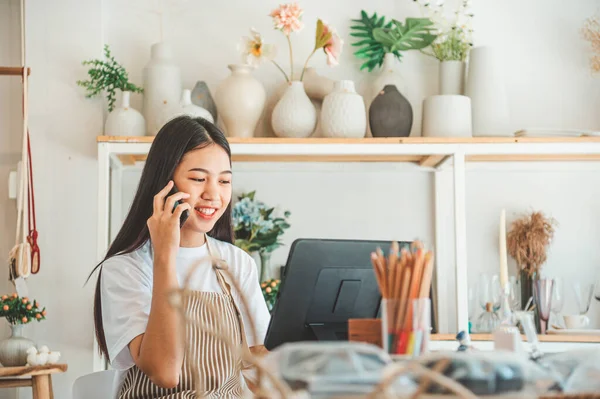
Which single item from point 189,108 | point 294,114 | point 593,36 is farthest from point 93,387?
point 593,36

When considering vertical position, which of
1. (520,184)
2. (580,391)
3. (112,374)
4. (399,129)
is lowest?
(112,374)

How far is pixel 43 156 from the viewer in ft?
10.5

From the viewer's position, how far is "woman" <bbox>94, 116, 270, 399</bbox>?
1779 mm

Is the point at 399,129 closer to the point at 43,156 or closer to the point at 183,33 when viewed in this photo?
the point at 183,33

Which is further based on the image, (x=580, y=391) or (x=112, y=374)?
(x=112, y=374)

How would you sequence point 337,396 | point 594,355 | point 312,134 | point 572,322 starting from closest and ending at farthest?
point 337,396
point 594,355
point 572,322
point 312,134

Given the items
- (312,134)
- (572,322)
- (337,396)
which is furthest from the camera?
(312,134)

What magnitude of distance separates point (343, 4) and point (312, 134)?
581mm

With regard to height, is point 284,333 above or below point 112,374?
above

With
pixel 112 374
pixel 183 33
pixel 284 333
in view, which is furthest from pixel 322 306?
pixel 183 33

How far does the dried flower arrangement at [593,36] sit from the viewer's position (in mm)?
3441

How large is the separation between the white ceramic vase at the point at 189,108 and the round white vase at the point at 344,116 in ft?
1.47

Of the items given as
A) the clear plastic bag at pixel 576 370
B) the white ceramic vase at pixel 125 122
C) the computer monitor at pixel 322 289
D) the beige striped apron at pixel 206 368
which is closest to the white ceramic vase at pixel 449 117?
the white ceramic vase at pixel 125 122

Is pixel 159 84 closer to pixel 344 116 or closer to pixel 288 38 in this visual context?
pixel 288 38
